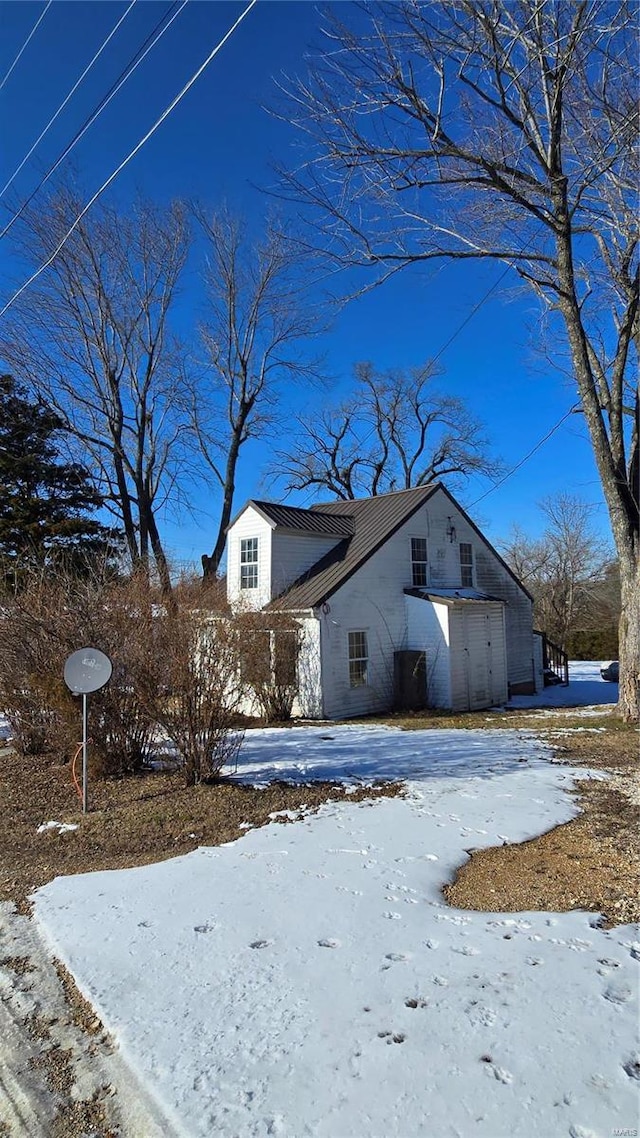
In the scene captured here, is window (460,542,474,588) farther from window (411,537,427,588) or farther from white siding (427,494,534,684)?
window (411,537,427,588)

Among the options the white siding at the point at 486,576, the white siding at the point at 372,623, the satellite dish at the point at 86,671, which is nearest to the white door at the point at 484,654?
the white siding at the point at 486,576

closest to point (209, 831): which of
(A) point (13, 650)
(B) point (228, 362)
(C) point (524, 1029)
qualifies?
(C) point (524, 1029)

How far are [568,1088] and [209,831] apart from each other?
12.8 feet

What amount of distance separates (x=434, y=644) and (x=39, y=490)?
13.5 metres

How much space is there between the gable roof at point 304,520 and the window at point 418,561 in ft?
6.37

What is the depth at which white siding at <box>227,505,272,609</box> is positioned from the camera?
651 inches

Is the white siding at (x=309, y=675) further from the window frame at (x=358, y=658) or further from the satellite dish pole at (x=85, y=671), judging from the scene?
the satellite dish pole at (x=85, y=671)

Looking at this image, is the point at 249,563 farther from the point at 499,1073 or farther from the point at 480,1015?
the point at 499,1073

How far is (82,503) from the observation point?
67.5 feet

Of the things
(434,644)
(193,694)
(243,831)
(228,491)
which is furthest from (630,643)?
(228,491)

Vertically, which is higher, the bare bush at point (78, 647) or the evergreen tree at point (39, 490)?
the evergreen tree at point (39, 490)

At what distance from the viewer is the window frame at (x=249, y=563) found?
17.0 metres

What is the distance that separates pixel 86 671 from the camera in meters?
6.68

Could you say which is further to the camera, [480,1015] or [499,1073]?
[480,1015]
